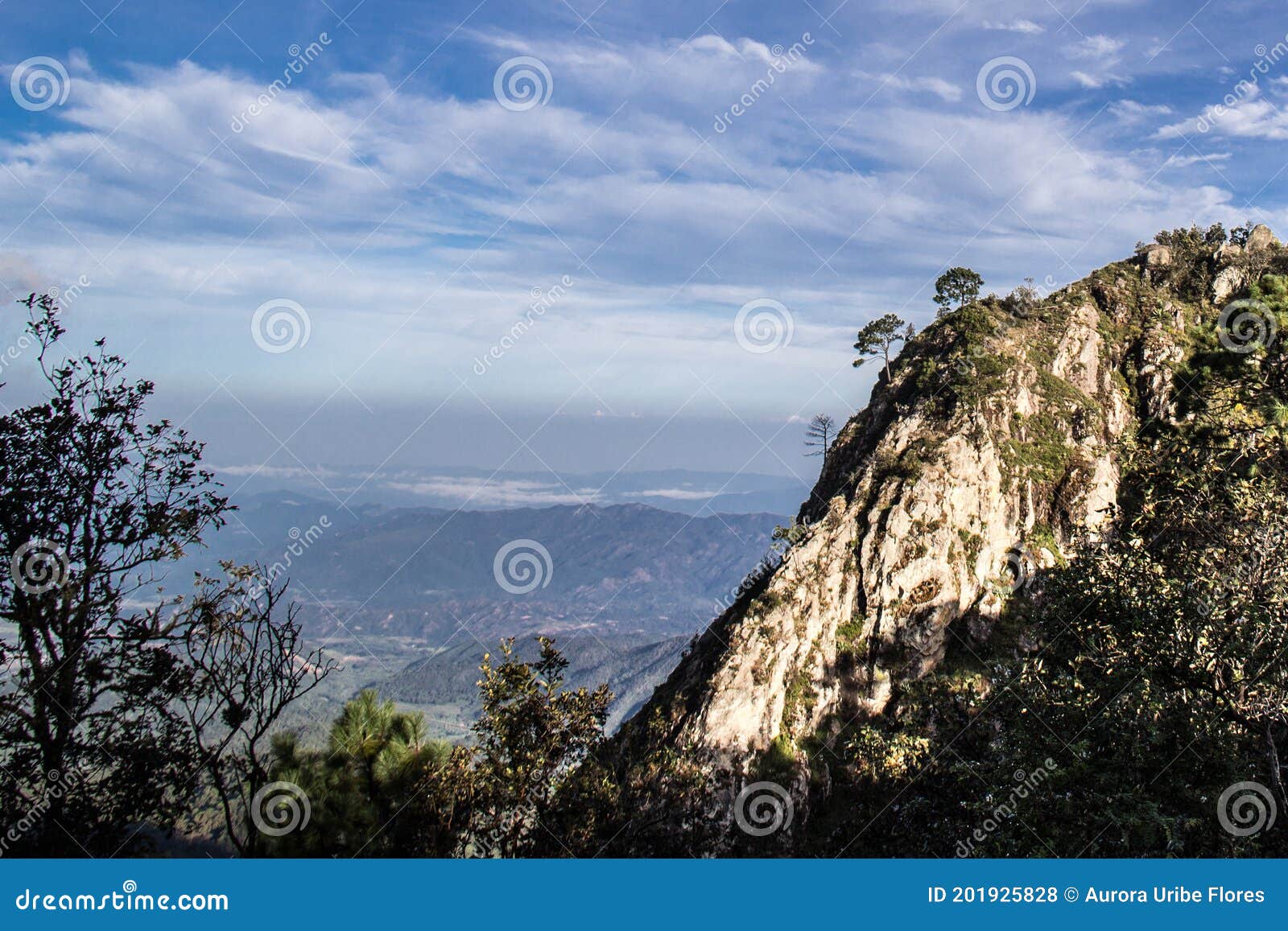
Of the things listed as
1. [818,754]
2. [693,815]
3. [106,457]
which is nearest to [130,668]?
[106,457]

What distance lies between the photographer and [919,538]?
156 ft

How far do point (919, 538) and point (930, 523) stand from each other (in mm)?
1242

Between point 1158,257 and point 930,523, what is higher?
point 1158,257

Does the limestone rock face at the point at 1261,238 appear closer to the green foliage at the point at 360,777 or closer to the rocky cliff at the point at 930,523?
the rocky cliff at the point at 930,523

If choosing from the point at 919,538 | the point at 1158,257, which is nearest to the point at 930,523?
the point at 919,538

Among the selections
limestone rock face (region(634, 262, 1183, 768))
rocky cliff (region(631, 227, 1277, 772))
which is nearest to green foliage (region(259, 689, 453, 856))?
rocky cliff (region(631, 227, 1277, 772))

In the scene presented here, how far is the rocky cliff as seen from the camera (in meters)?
44.8

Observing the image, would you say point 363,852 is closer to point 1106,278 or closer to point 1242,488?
point 1242,488

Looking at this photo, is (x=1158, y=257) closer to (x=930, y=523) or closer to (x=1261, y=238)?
(x=1261, y=238)

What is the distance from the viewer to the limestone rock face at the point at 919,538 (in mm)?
44750

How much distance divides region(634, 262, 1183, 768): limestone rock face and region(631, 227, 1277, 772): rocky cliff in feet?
0.32

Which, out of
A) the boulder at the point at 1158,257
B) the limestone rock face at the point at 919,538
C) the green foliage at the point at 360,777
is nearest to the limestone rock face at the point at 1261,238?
the boulder at the point at 1158,257

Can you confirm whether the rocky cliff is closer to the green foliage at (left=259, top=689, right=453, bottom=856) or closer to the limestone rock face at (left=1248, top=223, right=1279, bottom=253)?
the limestone rock face at (left=1248, top=223, right=1279, bottom=253)

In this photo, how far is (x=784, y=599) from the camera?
47469mm
